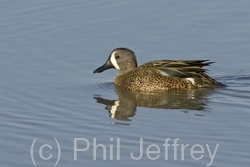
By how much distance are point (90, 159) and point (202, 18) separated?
7684 millimetres

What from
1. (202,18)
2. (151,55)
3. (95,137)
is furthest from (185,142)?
(202,18)

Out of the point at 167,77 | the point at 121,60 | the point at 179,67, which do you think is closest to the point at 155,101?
the point at 167,77

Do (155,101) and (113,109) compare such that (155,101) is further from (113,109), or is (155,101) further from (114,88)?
(114,88)

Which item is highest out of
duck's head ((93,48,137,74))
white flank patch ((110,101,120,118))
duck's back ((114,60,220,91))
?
duck's head ((93,48,137,74))

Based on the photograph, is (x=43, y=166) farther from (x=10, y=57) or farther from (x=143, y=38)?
(x=143, y=38)

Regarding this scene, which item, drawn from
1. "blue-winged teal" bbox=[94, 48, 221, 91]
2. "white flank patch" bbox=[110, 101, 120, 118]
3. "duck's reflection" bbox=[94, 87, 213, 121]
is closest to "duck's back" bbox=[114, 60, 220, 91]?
"blue-winged teal" bbox=[94, 48, 221, 91]

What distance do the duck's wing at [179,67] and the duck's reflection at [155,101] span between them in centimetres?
34

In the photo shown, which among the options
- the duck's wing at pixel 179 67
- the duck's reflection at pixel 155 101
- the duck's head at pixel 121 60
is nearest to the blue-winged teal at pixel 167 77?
the duck's wing at pixel 179 67

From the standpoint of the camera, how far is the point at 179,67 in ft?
42.1

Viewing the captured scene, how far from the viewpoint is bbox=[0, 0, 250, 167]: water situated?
898 centimetres

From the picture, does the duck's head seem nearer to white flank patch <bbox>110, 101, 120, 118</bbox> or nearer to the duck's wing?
the duck's wing

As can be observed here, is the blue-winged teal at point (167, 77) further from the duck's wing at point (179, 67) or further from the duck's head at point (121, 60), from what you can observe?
the duck's head at point (121, 60)

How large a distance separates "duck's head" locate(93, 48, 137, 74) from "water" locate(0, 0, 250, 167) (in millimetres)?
279

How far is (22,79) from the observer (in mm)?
12633
